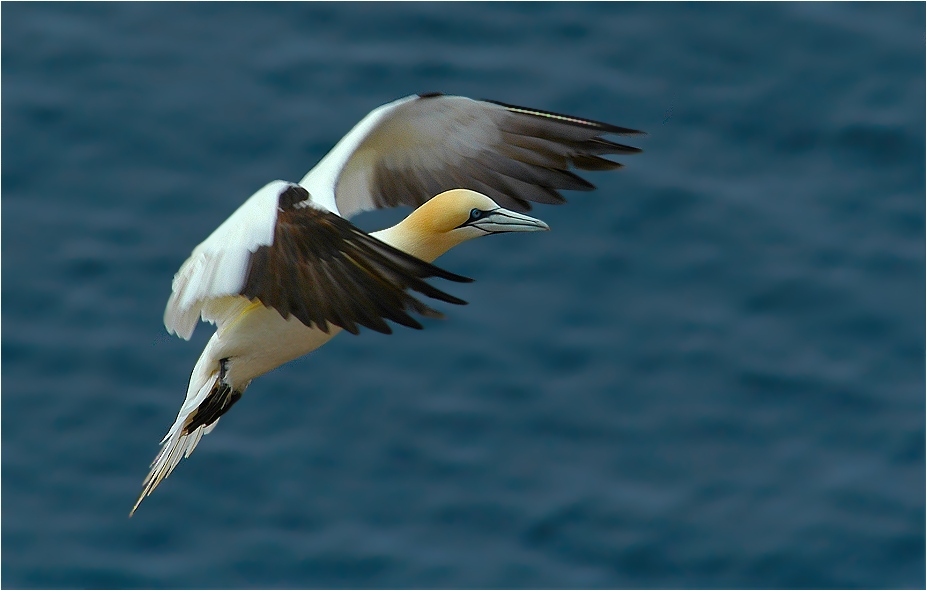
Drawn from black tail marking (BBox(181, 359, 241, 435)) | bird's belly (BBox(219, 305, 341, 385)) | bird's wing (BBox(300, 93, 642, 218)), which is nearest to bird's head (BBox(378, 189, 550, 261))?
bird's belly (BBox(219, 305, 341, 385))

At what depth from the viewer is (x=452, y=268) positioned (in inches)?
822

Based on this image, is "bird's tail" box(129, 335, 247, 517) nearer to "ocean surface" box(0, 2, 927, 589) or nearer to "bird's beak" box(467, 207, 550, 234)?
"bird's beak" box(467, 207, 550, 234)

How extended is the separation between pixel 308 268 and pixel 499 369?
42.6 ft

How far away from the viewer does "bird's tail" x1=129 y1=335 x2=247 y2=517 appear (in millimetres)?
10156

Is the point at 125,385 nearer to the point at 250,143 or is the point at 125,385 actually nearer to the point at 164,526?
the point at 164,526

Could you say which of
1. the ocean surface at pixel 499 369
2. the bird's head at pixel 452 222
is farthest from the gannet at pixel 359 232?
the ocean surface at pixel 499 369

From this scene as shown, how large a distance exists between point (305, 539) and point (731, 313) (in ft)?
19.9

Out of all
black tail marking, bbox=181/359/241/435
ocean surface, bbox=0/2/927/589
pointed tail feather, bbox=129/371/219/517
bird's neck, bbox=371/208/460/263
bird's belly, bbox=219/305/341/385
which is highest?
ocean surface, bbox=0/2/927/589

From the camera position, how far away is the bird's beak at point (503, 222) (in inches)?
388

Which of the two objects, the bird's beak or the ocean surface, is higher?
the ocean surface

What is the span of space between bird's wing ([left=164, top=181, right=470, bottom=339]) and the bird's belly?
742 millimetres

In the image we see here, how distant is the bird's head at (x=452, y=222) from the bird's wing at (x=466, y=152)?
952 mm

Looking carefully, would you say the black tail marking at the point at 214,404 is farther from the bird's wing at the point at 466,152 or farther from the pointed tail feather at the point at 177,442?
the bird's wing at the point at 466,152

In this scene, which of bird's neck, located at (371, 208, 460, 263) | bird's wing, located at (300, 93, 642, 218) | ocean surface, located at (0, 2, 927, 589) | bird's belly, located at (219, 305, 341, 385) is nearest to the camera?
bird's belly, located at (219, 305, 341, 385)
